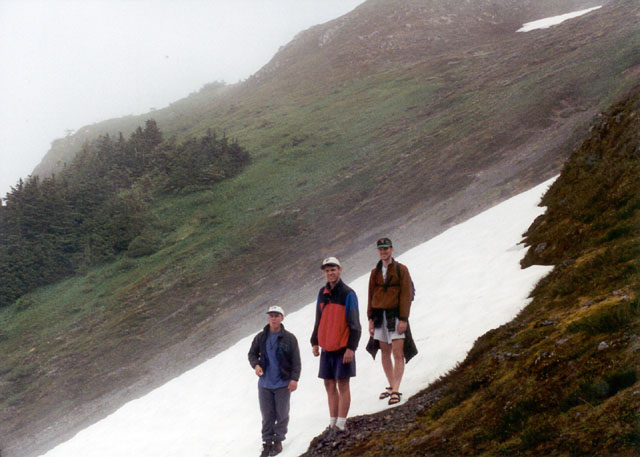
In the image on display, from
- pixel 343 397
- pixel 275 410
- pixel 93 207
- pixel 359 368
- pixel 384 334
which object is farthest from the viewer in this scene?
pixel 93 207

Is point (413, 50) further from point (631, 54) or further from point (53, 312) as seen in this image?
point (53, 312)

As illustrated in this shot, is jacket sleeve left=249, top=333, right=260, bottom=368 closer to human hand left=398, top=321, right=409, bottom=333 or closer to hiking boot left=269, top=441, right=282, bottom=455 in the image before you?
hiking boot left=269, top=441, right=282, bottom=455

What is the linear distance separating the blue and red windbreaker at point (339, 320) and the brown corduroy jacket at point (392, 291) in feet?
1.41

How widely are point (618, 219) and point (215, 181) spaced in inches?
1061

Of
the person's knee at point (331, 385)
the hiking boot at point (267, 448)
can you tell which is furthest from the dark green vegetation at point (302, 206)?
the person's knee at point (331, 385)

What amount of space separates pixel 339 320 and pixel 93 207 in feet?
93.1

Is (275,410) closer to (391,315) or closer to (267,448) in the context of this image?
(267,448)

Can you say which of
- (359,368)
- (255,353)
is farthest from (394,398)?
(359,368)

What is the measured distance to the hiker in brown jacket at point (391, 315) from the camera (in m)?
6.47

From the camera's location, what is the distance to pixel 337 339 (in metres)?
6.29

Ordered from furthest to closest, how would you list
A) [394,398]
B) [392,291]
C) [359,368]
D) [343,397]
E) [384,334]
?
1. [359,368]
2. [384,334]
3. [392,291]
4. [394,398]
5. [343,397]

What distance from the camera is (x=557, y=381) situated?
4.09 meters

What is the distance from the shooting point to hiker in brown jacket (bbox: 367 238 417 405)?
647 centimetres

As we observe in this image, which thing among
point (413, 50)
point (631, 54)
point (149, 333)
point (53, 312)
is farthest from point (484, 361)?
point (413, 50)
